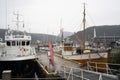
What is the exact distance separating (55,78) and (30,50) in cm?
1092

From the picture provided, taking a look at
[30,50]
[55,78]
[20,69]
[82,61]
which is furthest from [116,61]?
[55,78]

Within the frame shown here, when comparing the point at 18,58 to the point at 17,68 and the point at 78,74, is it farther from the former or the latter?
the point at 78,74

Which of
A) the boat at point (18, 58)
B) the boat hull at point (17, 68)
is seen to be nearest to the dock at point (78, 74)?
the boat at point (18, 58)

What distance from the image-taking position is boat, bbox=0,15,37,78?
19453 millimetres

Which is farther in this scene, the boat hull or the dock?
the boat hull

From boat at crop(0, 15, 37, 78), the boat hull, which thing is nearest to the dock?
boat at crop(0, 15, 37, 78)

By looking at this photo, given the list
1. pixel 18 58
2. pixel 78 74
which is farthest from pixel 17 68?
pixel 78 74

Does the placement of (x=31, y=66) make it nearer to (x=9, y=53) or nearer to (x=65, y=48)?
(x=9, y=53)

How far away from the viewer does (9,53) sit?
20.9m

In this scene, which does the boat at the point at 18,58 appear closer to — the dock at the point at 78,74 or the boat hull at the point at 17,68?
the boat hull at the point at 17,68

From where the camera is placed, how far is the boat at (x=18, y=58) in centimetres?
1945

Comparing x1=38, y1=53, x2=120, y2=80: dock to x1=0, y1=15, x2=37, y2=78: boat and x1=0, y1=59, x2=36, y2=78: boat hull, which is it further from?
x1=0, y1=59, x2=36, y2=78: boat hull

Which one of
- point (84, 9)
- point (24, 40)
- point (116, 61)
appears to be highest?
point (84, 9)

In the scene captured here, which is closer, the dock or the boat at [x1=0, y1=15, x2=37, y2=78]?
the dock
